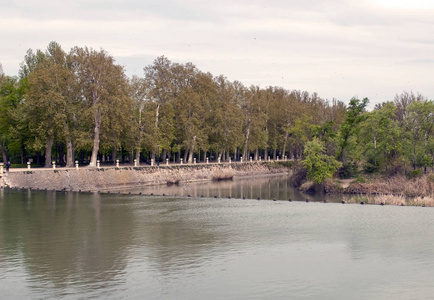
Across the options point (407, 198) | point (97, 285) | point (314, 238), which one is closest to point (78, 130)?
point (407, 198)

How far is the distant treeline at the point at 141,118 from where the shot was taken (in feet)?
222

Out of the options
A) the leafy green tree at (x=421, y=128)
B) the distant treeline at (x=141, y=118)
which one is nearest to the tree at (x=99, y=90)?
the distant treeline at (x=141, y=118)

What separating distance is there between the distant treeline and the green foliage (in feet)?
16.4

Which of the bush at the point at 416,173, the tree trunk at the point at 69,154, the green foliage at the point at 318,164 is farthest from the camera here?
the tree trunk at the point at 69,154

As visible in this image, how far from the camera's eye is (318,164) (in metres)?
63.7

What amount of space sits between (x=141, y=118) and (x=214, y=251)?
56607 mm

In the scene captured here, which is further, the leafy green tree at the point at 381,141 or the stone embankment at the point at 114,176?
the leafy green tree at the point at 381,141

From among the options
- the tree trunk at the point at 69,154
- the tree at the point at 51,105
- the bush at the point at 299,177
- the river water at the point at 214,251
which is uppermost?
the tree at the point at 51,105

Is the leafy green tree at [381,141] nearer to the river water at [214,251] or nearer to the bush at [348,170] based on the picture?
the bush at [348,170]

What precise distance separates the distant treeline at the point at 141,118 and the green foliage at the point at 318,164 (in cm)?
501

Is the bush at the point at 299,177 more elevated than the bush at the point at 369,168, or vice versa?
the bush at the point at 369,168

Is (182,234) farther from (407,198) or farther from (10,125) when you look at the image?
(10,125)

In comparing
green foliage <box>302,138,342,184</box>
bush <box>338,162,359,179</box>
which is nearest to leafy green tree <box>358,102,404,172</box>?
bush <box>338,162,359,179</box>

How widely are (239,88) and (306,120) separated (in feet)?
57.0
